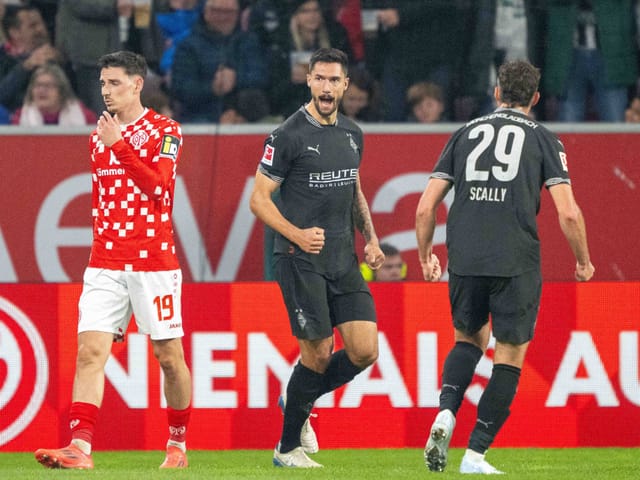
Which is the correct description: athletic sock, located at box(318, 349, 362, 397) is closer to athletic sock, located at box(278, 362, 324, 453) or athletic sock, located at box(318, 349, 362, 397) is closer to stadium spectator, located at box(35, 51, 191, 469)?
athletic sock, located at box(278, 362, 324, 453)

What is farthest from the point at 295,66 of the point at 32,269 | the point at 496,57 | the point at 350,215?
the point at 350,215

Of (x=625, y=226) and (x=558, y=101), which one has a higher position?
(x=558, y=101)

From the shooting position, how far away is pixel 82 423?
660 centimetres

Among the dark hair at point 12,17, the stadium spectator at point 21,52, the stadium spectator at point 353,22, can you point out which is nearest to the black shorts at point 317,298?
the stadium spectator at point 353,22

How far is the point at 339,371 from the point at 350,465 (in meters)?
0.49

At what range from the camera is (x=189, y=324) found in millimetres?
8289

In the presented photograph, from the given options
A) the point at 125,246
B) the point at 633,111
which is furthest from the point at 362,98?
the point at 125,246

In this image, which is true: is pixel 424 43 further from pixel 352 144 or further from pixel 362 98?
pixel 352 144

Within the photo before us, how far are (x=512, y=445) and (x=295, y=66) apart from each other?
3866mm

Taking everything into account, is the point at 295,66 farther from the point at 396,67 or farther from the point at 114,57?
the point at 114,57

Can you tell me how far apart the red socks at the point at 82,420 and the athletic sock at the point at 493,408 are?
5.67ft

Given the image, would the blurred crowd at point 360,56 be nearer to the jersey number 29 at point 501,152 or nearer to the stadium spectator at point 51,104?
the stadium spectator at point 51,104

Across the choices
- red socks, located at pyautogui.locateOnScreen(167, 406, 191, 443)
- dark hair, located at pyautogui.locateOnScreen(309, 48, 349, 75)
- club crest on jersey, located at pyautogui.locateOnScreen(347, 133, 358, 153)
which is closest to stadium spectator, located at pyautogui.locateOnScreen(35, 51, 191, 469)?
red socks, located at pyautogui.locateOnScreen(167, 406, 191, 443)

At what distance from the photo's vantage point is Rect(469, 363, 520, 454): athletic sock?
6.31 metres
